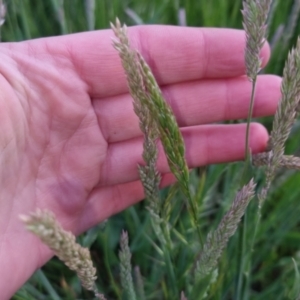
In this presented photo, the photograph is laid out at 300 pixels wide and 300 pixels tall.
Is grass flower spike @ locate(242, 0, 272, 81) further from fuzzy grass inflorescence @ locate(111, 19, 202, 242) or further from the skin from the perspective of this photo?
the skin

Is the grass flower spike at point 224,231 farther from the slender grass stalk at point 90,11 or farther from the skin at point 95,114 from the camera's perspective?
the slender grass stalk at point 90,11

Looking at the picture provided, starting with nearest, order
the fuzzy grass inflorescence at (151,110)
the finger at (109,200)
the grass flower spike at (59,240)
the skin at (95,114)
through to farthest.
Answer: the grass flower spike at (59,240) < the fuzzy grass inflorescence at (151,110) < the skin at (95,114) < the finger at (109,200)

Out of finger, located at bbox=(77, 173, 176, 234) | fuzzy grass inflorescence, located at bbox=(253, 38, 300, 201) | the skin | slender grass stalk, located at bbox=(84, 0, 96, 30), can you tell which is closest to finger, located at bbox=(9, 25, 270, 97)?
the skin

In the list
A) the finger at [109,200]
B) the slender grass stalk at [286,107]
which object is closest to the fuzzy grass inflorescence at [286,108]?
the slender grass stalk at [286,107]

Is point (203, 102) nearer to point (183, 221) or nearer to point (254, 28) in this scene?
point (183, 221)

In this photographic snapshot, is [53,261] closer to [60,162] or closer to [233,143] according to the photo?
[60,162]
